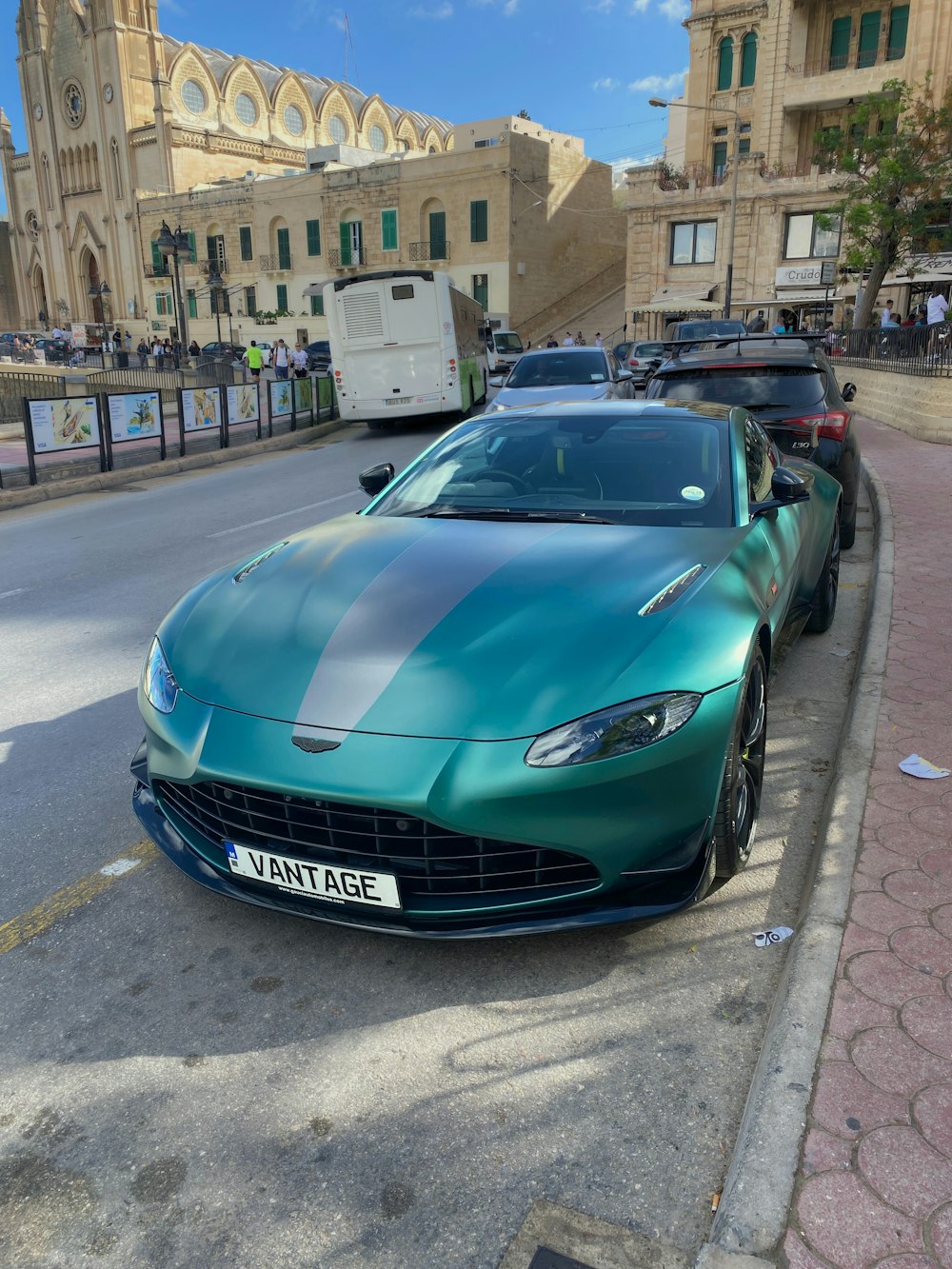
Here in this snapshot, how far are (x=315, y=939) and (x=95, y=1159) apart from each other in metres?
0.94

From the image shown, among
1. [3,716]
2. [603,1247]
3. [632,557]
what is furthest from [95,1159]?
[3,716]

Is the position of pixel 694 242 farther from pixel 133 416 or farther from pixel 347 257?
pixel 133 416

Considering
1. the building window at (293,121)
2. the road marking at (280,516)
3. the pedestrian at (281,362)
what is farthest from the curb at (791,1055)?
the building window at (293,121)

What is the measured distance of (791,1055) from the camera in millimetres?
2381

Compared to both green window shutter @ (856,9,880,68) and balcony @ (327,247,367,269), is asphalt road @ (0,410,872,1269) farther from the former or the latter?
balcony @ (327,247,367,269)

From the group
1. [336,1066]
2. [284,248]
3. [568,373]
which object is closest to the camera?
[336,1066]

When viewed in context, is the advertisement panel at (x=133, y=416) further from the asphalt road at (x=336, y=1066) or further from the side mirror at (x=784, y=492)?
the side mirror at (x=784, y=492)

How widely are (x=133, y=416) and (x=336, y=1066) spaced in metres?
14.7

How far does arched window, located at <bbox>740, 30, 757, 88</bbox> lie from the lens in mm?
43281

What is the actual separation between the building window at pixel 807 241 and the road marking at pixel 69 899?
43.5 meters

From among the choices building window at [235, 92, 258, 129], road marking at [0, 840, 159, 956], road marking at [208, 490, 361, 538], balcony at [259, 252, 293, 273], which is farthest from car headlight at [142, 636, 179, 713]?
building window at [235, 92, 258, 129]

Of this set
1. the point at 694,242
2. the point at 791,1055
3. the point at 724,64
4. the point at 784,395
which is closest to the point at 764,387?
the point at 784,395

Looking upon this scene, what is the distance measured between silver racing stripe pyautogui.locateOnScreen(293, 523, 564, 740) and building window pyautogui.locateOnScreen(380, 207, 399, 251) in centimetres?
5243

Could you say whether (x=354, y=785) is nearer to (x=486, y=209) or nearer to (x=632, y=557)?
(x=632, y=557)
